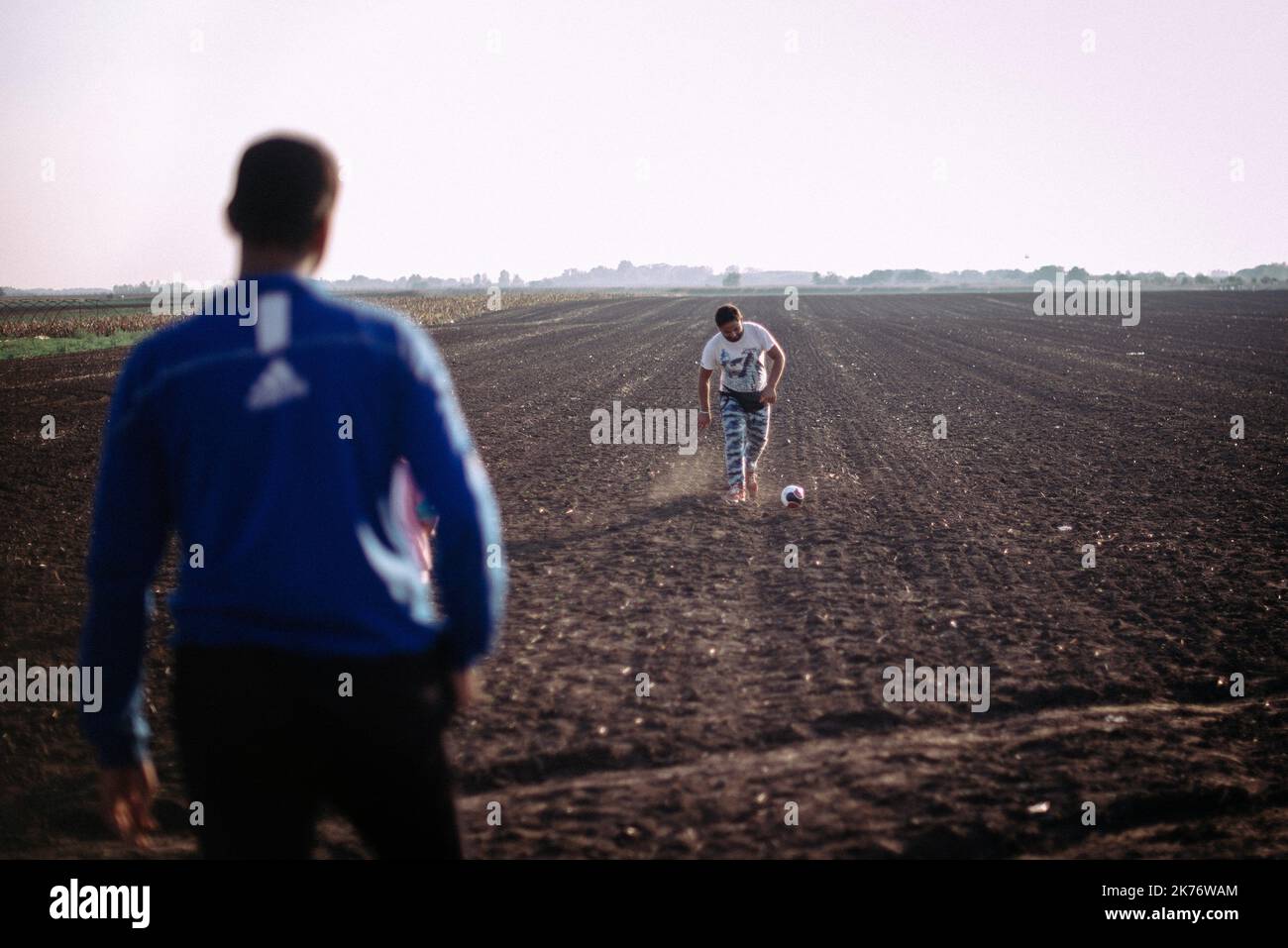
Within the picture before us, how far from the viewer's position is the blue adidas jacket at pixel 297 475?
192 cm

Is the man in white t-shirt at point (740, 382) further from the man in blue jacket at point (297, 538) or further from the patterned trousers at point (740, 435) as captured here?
the man in blue jacket at point (297, 538)

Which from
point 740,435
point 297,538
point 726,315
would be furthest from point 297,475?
point 740,435

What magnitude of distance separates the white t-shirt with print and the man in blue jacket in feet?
24.6

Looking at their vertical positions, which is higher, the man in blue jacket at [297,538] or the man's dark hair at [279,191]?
the man's dark hair at [279,191]

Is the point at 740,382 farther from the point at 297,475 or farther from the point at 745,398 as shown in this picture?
the point at 297,475

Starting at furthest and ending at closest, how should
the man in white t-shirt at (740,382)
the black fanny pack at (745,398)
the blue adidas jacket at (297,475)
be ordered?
the black fanny pack at (745,398) → the man in white t-shirt at (740,382) → the blue adidas jacket at (297,475)

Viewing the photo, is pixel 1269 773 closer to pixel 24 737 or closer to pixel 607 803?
pixel 607 803

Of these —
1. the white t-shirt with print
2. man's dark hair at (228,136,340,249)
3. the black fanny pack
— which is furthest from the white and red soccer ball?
man's dark hair at (228,136,340,249)

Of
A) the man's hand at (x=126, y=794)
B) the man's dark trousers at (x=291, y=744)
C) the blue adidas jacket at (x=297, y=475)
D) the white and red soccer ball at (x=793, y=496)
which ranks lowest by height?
the white and red soccer ball at (x=793, y=496)

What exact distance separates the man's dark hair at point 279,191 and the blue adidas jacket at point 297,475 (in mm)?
101

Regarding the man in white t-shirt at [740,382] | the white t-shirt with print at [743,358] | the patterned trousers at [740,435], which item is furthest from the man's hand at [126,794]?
the patterned trousers at [740,435]
